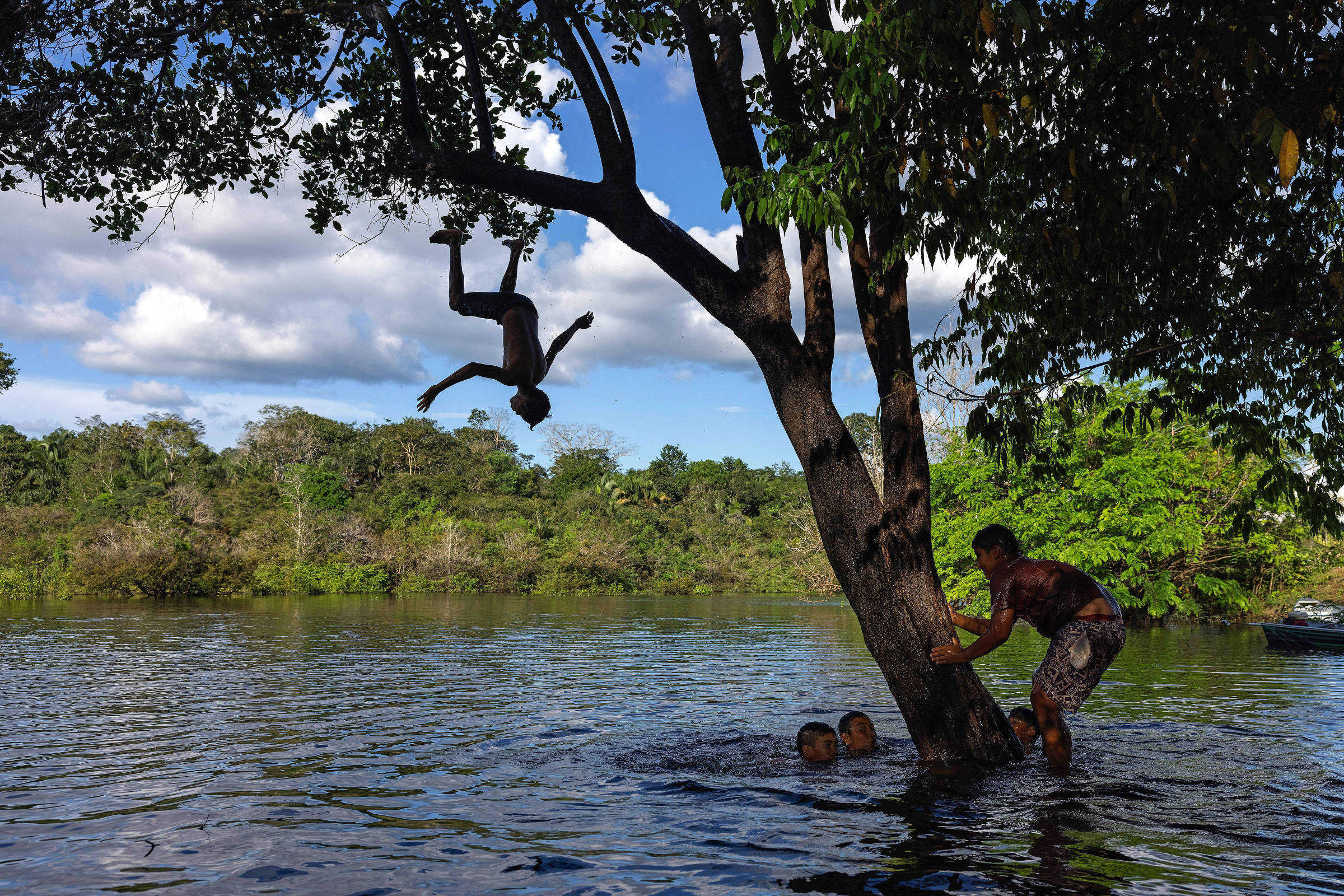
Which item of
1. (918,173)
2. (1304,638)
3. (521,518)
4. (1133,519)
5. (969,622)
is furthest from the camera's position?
(521,518)

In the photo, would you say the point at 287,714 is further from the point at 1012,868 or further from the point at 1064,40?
the point at 1064,40

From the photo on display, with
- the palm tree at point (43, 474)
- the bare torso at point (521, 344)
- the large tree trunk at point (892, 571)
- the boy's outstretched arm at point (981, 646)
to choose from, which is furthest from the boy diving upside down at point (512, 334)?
the palm tree at point (43, 474)

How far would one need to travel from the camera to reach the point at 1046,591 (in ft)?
23.8

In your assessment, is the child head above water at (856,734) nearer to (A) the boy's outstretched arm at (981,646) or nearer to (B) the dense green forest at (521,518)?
(A) the boy's outstretched arm at (981,646)

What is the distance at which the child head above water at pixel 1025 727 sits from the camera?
26.8ft

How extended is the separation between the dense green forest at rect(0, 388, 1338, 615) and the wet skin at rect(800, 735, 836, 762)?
19.7 meters

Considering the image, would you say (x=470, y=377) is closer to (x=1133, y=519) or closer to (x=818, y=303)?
(x=818, y=303)

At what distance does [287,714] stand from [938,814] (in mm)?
8167

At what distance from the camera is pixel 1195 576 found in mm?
28172

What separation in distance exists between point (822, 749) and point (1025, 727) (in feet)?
6.01

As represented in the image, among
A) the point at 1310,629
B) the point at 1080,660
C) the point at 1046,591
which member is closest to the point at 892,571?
the point at 1046,591

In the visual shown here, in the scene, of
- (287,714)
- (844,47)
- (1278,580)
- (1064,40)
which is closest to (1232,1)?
(1064,40)

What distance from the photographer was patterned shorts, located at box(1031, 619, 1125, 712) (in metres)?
7.00

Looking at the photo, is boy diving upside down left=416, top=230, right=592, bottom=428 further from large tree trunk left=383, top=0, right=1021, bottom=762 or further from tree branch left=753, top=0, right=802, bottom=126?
tree branch left=753, top=0, right=802, bottom=126
